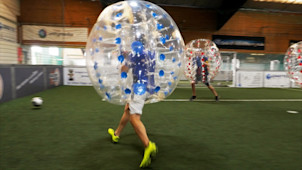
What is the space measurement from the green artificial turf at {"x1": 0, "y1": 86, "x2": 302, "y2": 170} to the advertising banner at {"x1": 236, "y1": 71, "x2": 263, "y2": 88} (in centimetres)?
729

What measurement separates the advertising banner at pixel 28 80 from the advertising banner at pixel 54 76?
0.72m

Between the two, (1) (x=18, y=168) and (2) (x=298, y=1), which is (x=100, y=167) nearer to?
(1) (x=18, y=168)

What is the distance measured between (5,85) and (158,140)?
16.0 ft

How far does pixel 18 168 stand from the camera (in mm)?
2088

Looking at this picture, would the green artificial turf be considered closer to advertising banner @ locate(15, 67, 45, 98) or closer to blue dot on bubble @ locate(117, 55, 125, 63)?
blue dot on bubble @ locate(117, 55, 125, 63)

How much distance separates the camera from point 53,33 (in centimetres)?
1463

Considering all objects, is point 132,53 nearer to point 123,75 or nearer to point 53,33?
point 123,75

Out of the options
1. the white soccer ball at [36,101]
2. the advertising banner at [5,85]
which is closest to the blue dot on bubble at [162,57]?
the white soccer ball at [36,101]

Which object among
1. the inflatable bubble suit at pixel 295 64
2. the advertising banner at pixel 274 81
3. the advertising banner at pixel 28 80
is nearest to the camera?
the inflatable bubble suit at pixel 295 64

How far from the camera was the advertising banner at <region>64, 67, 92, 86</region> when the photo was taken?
438 inches

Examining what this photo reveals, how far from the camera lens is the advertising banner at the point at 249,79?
11875 millimetres

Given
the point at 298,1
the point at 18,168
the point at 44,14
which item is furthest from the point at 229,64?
the point at 18,168

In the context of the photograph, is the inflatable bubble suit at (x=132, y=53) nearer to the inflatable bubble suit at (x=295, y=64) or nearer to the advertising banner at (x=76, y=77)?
the inflatable bubble suit at (x=295, y=64)

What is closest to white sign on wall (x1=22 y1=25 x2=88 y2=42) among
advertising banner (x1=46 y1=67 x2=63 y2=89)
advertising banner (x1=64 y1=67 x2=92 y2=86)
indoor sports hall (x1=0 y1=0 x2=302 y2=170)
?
advertising banner (x1=64 y1=67 x2=92 y2=86)
